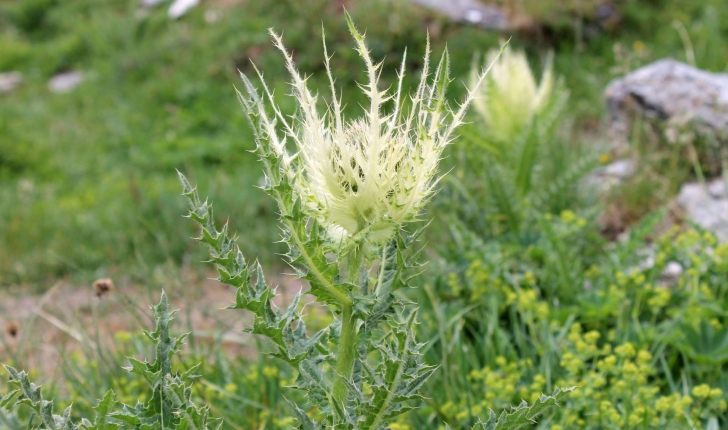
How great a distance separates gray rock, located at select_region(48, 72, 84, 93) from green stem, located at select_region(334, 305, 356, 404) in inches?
293

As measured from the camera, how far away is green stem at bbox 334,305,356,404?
128 cm

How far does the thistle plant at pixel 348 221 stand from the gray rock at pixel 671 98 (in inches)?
106

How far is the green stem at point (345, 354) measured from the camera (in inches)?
50.3

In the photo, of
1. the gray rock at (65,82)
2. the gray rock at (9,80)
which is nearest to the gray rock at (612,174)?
the gray rock at (65,82)

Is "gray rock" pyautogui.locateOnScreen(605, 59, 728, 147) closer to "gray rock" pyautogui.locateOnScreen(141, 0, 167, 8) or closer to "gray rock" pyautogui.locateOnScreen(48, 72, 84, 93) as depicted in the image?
"gray rock" pyautogui.locateOnScreen(48, 72, 84, 93)

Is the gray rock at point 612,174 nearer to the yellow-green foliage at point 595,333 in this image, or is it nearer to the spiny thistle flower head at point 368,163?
the yellow-green foliage at point 595,333

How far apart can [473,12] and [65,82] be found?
15.9 ft

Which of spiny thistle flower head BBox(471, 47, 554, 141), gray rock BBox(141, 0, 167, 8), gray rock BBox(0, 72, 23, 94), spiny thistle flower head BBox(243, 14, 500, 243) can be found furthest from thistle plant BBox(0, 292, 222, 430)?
gray rock BBox(141, 0, 167, 8)

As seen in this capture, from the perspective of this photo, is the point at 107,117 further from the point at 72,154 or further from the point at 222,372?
the point at 222,372

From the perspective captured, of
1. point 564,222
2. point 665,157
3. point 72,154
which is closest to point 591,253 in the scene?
point 564,222

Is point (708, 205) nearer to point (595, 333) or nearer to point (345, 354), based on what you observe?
point (595, 333)

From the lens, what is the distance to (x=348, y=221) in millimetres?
1240

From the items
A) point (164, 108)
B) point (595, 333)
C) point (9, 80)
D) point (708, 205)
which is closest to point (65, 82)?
point (9, 80)

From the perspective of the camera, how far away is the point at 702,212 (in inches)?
129
